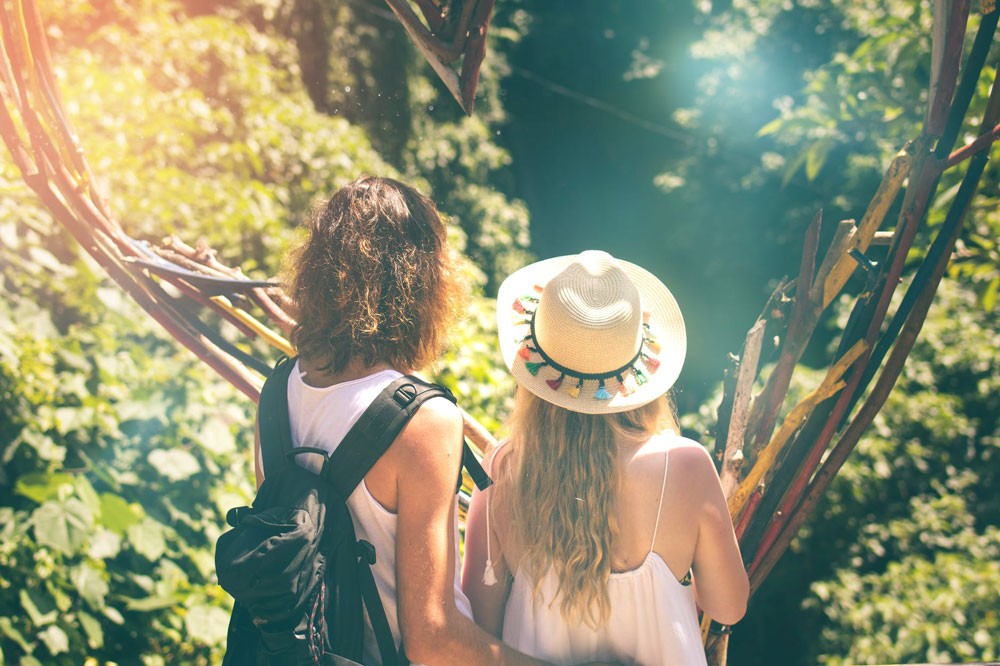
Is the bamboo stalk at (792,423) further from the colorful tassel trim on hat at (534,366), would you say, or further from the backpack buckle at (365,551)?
the backpack buckle at (365,551)

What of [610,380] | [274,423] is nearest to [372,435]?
[274,423]

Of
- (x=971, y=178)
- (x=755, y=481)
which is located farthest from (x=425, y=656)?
(x=971, y=178)

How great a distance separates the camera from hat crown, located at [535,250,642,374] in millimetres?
1367

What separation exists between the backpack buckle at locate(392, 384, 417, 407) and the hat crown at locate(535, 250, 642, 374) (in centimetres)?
30

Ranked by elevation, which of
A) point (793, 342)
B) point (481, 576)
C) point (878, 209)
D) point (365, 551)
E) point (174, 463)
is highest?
point (878, 209)

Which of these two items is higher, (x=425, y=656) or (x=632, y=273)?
(x=632, y=273)

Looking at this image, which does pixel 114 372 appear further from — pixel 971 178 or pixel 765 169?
pixel 765 169

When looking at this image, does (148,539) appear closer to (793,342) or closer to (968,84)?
(793,342)

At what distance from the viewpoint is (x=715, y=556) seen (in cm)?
139

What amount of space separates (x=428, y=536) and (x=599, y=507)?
334 mm

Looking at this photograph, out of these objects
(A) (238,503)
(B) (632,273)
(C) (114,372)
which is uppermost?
(B) (632,273)

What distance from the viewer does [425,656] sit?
49.2 inches

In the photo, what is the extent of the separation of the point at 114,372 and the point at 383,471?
1840 millimetres

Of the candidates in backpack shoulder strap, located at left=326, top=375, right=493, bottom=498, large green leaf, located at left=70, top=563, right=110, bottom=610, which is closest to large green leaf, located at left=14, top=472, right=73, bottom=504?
large green leaf, located at left=70, top=563, right=110, bottom=610
